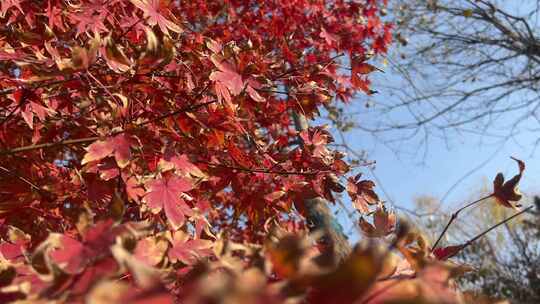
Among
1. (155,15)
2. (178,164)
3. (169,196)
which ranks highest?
(155,15)

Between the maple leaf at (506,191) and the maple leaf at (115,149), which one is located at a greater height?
the maple leaf at (115,149)

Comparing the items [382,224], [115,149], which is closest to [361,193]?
[382,224]

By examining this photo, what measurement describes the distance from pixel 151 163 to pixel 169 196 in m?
0.47

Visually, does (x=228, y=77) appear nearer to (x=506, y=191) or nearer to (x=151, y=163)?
(x=151, y=163)

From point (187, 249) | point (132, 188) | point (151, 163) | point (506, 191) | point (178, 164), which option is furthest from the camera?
point (151, 163)

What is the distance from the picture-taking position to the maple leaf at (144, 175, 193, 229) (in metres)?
1.30

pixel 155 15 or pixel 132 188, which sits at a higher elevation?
pixel 155 15

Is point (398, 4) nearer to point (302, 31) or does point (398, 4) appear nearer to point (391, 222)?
point (302, 31)

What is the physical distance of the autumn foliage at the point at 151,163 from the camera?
65 cm

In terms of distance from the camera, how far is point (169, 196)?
134 centimetres

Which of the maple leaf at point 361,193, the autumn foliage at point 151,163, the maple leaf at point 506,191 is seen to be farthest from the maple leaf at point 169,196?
the maple leaf at point 506,191

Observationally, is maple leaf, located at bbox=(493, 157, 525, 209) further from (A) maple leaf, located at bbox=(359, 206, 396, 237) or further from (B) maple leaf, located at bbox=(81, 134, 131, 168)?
(B) maple leaf, located at bbox=(81, 134, 131, 168)

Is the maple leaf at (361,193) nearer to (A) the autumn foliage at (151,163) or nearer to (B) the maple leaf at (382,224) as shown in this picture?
(A) the autumn foliage at (151,163)

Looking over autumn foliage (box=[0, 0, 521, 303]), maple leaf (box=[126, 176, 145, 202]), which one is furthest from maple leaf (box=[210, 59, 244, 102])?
maple leaf (box=[126, 176, 145, 202])
